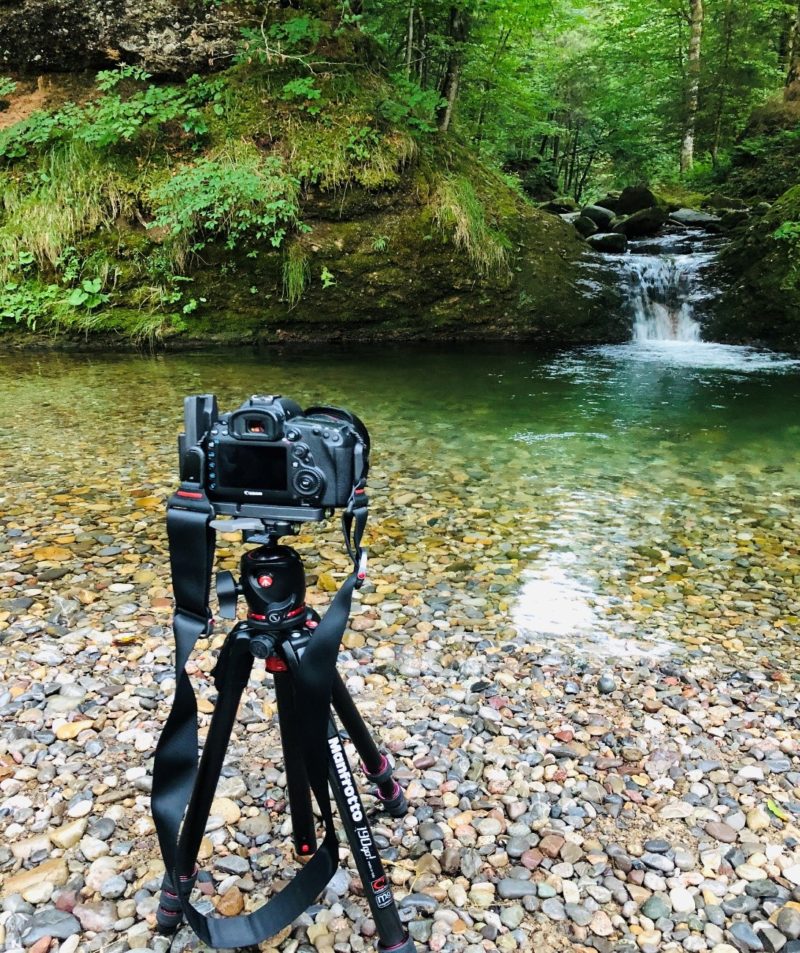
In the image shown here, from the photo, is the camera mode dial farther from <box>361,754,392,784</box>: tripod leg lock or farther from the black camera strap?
<box>361,754,392,784</box>: tripod leg lock

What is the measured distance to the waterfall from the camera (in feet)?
33.8

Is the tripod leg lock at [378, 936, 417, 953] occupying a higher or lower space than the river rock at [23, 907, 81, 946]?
higher

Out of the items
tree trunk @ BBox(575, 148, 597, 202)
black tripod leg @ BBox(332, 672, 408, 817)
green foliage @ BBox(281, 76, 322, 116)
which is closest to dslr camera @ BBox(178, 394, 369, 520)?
black tripod leg @ BBox(332, 672, 408, 817)

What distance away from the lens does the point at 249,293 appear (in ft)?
29.4

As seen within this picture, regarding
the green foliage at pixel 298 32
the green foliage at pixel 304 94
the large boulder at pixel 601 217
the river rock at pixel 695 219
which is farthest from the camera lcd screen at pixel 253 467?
the large boulder at pixel 601 217

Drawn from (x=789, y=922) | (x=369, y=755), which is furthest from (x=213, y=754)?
(x=789, y=922)

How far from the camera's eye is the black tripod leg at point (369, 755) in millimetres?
1701

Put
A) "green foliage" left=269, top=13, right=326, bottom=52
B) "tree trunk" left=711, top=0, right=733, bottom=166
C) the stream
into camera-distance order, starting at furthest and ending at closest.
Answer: "tree trunk" left=711, top=0, right=733, bottom=166 → "green foliage" left=269, top=13, right=326, bottom=52 → the stream

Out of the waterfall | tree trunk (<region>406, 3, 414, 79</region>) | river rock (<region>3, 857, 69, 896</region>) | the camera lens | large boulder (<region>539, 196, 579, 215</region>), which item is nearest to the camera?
the camera lens

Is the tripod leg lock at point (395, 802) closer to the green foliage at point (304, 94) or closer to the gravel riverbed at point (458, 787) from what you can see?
the gravel riverbed at point (458, 787)

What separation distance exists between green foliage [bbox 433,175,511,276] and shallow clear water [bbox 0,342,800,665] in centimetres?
137

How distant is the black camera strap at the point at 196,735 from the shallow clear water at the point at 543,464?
176cm

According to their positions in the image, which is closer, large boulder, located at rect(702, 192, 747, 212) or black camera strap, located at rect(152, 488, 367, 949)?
black camera strap, located at rect(152, 488, 367, 949)

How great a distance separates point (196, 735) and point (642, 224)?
13.7 metres
